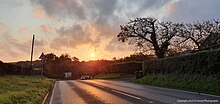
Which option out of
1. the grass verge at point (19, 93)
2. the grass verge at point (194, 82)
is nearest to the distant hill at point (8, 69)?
the grass verge at point (19, 93)

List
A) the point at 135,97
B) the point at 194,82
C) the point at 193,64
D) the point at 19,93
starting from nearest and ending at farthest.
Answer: the point at 135,97 → the point at 19,93 → the point at 194,82 → the point at 193,64

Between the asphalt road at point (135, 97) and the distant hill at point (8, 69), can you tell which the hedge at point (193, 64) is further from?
the distant hill at point (8, 69)

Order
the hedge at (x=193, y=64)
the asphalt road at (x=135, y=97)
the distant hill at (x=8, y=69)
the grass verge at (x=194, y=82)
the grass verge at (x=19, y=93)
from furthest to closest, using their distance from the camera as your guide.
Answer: the distant hill at (x=8, y=69) < the hedge at (x=193, y=64) < the grass verge at (x=194, y=82) < the asphalt road at (x=135, y=97) < the grass verge at (x=19, y=93)

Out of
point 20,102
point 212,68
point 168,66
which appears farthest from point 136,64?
point 20,102

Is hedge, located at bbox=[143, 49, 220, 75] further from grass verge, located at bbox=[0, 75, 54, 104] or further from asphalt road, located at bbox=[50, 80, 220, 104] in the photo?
grass verge, located at bbox=[0, 75, 54, 104]

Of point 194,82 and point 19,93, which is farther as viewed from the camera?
point 194,82

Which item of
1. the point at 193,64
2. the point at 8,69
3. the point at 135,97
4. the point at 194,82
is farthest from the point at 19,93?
the point at 8,69

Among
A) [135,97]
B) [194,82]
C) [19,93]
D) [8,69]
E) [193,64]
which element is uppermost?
[8,69]

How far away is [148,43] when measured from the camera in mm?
64125

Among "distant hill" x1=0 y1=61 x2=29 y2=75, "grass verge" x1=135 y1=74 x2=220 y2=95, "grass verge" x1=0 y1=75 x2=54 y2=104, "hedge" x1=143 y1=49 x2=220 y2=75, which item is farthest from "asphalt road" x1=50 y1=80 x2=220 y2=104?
"distant hill" x1=0 y1=61 x2=29 y2=75

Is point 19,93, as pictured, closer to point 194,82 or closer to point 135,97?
point 135,97

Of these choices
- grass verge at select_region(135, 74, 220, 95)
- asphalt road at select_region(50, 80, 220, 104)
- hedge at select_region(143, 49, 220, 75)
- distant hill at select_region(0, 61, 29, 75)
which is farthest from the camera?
distant hill at select_region(0, 61, 29, 75)

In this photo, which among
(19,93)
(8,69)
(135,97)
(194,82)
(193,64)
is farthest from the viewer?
(8,69)

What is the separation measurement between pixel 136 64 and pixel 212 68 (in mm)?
44551
